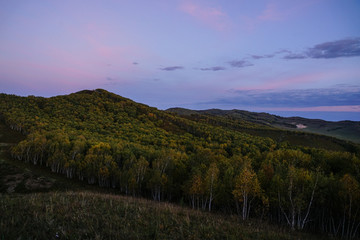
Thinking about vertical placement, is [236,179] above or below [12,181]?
above

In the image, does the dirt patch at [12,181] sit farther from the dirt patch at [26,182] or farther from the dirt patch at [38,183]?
the dirt patch at [38,183]

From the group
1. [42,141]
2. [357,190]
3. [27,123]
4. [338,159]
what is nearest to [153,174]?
[357,190]

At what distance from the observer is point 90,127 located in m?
193

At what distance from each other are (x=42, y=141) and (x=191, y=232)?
116729mm

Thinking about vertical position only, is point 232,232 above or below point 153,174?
above

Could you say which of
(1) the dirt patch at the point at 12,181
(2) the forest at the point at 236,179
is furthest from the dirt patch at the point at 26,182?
(2) the forest at the point at 236,179

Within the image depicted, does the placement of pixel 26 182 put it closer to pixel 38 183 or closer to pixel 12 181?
pixel 38 183

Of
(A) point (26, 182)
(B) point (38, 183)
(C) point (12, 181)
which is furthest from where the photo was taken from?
(B) point (38, 183)

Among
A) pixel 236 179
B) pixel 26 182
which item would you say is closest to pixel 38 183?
pixel 26 182

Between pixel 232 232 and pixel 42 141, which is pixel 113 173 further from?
pixel 232 232

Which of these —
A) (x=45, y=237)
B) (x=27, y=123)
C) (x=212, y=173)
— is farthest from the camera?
(x=27, y=123)

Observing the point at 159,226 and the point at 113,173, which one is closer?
the point at 159,226

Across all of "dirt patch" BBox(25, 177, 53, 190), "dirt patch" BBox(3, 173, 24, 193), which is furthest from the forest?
"dirt patch" BBox(3, 173, 24, 193)

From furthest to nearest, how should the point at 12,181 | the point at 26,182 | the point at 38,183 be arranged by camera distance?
the point at 38,183
the point at 26,182
the point at 12,181
